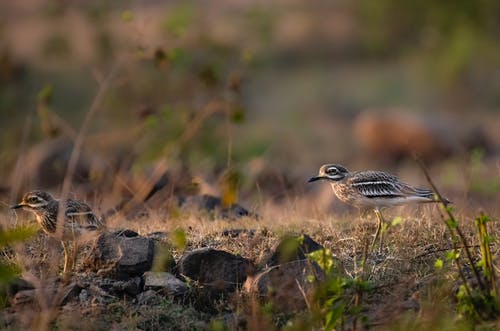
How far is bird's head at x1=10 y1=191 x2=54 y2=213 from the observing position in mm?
8016

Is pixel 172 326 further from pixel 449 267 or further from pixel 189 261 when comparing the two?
pixel 449 267

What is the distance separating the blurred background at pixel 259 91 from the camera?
13773 millimetres

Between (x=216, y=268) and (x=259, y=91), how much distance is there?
2593 cm

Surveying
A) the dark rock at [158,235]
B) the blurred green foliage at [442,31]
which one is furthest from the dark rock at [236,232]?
the blurred green foliage at [442,31]

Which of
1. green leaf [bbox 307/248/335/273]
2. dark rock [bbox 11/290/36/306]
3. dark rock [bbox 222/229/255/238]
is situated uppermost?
green leaf [bbox 307/248/335/273]

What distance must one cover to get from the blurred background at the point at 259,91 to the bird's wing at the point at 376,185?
1326mm

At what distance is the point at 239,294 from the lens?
7125 mm

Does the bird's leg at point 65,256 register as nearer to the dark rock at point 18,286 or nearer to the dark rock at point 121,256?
the dark rock at point 121,256

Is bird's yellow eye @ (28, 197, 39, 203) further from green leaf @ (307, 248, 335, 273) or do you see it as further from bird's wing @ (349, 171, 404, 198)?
bird's wing @ (349, 171, 404, 198)

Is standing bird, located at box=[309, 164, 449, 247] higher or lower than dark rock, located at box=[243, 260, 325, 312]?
higher

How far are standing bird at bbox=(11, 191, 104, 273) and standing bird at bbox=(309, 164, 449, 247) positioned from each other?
2.38 m

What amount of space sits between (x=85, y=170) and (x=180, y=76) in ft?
24.0

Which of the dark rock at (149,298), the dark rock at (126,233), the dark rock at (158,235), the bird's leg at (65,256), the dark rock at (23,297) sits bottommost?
the dark rock at (23,297)

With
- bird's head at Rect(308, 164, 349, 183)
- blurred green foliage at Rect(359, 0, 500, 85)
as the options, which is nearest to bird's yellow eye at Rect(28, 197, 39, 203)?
bird's head at Rect(308, 164, 349, 183)
